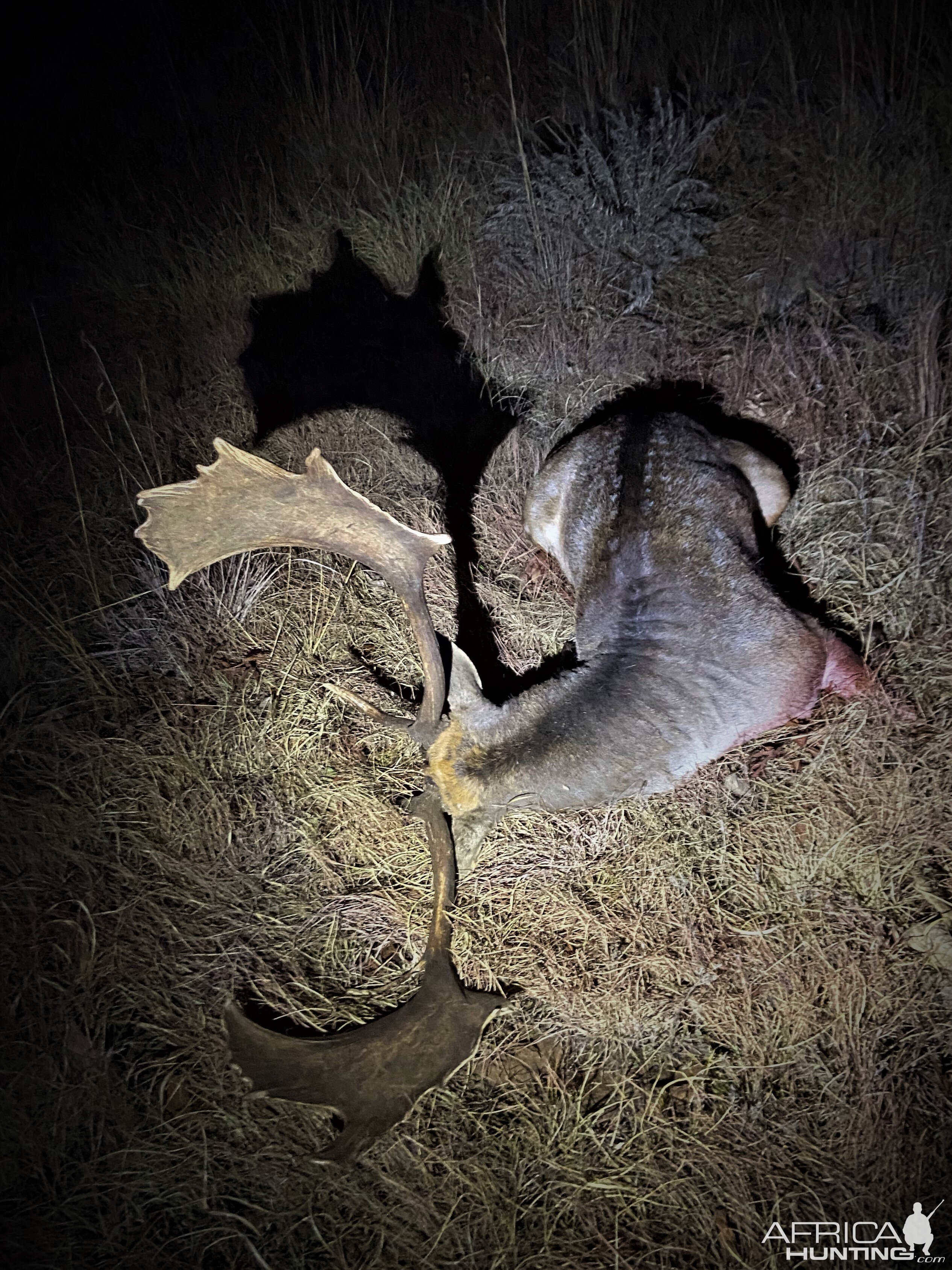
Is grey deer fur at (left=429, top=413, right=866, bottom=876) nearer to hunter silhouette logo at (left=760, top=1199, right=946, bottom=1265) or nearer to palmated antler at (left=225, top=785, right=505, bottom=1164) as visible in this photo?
palmated antler at (left=225, top=785, right=505, bottom=1164)

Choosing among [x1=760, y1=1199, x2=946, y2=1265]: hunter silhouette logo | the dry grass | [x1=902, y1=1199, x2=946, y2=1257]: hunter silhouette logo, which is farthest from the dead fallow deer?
[x1=902, y1=1199, x2=946, y2=1257]: hunter silhouette logo

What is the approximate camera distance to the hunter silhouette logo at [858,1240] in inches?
78.3

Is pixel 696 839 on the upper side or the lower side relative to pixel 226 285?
lower

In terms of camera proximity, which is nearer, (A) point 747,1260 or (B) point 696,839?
(A) point 747,1260

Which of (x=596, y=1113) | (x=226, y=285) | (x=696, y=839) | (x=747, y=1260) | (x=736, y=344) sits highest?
(x=226, y=285)

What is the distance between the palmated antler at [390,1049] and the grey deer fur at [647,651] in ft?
0.66

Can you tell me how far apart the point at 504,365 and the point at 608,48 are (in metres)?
2.41

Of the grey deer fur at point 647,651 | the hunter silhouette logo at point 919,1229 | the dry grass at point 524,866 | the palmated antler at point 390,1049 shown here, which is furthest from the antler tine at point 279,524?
the hunter silhouette logo at point 919,1229

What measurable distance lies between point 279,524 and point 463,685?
86cm

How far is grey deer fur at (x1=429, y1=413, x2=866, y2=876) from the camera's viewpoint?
2557 mm

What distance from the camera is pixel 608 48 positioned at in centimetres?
476

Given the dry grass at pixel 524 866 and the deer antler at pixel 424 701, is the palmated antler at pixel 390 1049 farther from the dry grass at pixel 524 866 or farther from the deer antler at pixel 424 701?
the dry grass at pixel 524 866

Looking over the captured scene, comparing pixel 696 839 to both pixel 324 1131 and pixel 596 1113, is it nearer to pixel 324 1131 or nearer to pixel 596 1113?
pixel 596 1113

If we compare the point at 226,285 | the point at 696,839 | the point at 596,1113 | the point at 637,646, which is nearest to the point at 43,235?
A: the point at 226,285
